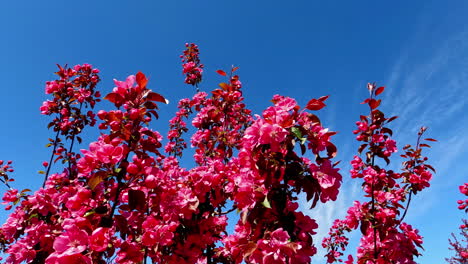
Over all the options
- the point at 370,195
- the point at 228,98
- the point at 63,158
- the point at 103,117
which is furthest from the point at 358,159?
the point at 63,158

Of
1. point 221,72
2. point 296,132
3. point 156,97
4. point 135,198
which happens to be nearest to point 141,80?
point 156,97

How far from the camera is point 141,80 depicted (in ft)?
6.77

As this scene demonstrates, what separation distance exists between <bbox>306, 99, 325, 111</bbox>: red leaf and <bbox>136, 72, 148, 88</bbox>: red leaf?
117 cm

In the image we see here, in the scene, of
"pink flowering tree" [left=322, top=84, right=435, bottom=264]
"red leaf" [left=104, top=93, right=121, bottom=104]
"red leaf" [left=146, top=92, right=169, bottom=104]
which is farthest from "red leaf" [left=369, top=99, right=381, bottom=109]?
"red leaf" [left=104, top=93, right=121, bottom=104]

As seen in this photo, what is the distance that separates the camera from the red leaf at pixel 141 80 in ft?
6.73

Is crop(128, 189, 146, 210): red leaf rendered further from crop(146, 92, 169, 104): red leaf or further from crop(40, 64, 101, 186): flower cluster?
crop(40, 64, 101, 186): flower cluster

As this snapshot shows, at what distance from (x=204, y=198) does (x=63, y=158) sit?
10.7 ft

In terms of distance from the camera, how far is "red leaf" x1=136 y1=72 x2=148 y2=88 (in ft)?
6.73

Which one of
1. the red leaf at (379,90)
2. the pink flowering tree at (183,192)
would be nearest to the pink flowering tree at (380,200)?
the red leaf at (379,90)

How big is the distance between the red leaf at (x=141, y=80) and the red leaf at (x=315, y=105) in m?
1.17

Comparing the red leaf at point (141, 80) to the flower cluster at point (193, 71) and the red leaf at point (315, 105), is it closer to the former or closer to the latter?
the red leaf at point (315, 105)

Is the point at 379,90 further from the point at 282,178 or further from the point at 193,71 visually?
the point at 193,71

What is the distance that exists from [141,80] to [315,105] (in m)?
1.24

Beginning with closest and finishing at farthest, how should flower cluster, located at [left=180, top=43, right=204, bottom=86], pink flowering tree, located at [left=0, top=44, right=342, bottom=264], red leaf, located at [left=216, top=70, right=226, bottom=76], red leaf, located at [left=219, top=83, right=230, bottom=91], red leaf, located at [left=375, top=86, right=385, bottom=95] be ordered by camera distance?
pink flowering tree, located at [left=0, top=44, right=342, bottom=264]
red leaf, located at [left=375, top=86, right=385, bottom=95]
red leaf, located at [left=219, top=83, right=230, bottom=91]
red leaf, located at [left=216, top=70, right=226, bottom=76]
flower cluster, located at [left=180, top=43, right=204, bottom=86]
